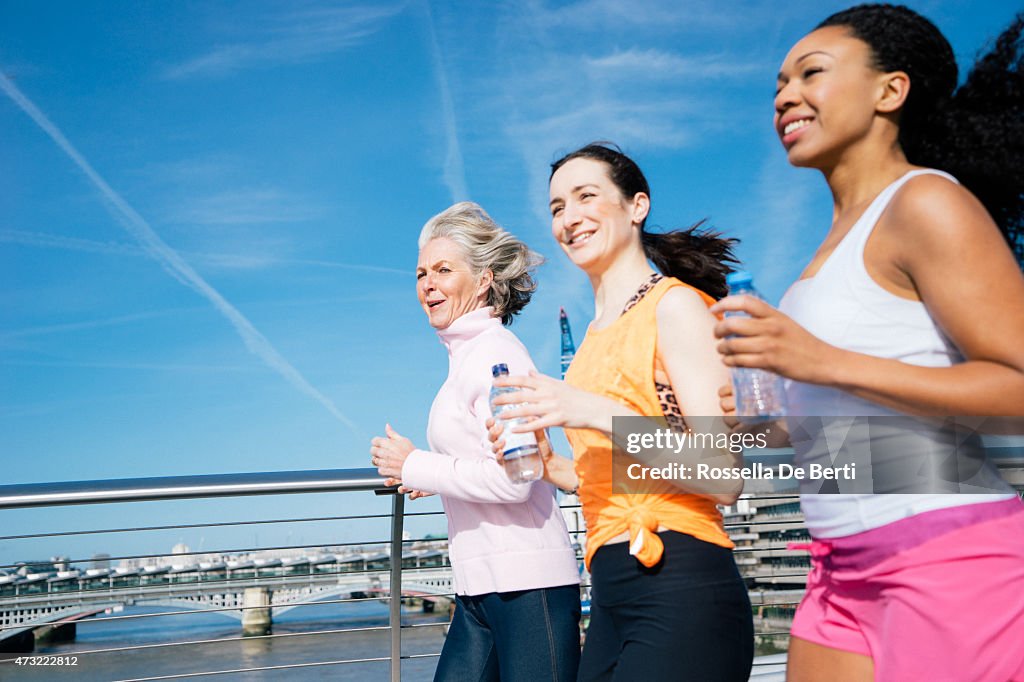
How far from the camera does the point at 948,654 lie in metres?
1.12

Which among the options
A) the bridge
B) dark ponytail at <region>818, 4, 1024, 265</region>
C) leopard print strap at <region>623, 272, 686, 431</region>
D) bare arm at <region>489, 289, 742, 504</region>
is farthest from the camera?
the bridge

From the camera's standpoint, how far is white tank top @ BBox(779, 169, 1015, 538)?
1155mm

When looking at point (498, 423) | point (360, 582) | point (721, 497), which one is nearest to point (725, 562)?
point (721, 497)

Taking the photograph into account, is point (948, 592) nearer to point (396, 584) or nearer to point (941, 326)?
point (941, 326)

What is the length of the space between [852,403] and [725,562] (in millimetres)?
539

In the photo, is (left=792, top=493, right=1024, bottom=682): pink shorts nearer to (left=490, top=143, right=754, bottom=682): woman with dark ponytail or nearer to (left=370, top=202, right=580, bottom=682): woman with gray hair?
(left=490, top=143, right=754, bottom=682): woman with dark ponytail

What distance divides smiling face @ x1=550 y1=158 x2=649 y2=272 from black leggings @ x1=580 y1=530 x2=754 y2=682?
23.8 inches

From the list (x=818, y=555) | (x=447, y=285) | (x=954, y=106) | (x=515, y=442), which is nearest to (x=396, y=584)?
(x=447, y=285)

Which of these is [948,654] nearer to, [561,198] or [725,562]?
[725,562]

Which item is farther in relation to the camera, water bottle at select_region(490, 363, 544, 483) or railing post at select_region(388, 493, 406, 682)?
railing post at select_region(388, 493, 406, 682)

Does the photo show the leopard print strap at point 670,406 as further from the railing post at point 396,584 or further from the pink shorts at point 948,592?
the railing post at point 396,584

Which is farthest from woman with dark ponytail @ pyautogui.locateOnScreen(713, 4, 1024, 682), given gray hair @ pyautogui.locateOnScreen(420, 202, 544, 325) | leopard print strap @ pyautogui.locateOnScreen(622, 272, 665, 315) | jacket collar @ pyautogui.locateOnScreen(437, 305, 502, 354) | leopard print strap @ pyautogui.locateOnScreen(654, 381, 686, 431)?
gray hair @ pyautogui.locateOnScreen(420, 202, 544, 325)

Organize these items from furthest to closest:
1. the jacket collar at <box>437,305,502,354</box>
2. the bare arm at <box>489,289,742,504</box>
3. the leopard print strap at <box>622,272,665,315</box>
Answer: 1. the jacket collar at <box>437,305,502,354</box>
2. the leopard print strap at <box>622,272,665,315</box>
3. the bare arm at <box>489,289,742,504</box>
